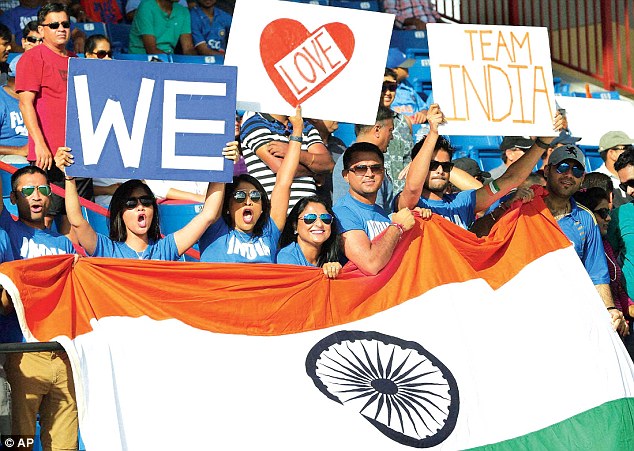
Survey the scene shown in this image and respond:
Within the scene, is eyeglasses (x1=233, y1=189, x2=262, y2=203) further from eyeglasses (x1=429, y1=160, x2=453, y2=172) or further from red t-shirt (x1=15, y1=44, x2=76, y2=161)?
red t-shirt (x1=15, y1=44, x2=76, y2=161)

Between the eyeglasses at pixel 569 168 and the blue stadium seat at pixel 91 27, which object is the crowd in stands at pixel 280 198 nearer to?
the eyeglasses at pixel 569 168

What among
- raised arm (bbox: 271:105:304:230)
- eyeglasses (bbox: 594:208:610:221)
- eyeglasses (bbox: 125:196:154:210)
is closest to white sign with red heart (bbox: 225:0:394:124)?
raised arm (bbox: 271:105:304:230)

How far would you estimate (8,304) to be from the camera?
5.84 metres

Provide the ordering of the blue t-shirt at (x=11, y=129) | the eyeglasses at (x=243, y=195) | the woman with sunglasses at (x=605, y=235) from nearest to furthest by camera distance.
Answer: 1. the eyeglasses at (x=243, y=195)
2. the woman with sunglasses at (x=605, y=235)
3. the blue t-shirt at (x=11, y=129)

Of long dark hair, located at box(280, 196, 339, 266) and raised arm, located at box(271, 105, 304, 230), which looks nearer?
long dark hair, located at box(280, 196, 339, 266)

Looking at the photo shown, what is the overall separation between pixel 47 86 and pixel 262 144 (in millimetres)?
1328

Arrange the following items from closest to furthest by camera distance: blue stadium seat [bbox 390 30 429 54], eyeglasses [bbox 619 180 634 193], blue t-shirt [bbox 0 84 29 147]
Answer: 1. blue t-shirt [bbox 0 84 29 147]
2. eyeglasses [bbox 619 180 634 193]
3. blue stadium seat [bbox 390 30 429 54]

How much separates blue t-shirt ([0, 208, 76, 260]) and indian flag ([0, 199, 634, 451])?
1.68 feet

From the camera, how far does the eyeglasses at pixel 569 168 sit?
24.7ft

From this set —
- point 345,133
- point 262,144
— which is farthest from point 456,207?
point 345,133

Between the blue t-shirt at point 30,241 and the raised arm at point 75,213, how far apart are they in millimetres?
193

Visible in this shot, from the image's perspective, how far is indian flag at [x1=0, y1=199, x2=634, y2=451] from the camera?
5.76 m

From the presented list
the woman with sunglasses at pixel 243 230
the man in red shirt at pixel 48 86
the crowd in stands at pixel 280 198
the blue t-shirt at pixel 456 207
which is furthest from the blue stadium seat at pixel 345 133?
the woman with sunglasses at pixel 243 230

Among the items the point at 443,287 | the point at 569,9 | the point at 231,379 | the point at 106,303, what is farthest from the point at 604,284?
the point at 569,9
